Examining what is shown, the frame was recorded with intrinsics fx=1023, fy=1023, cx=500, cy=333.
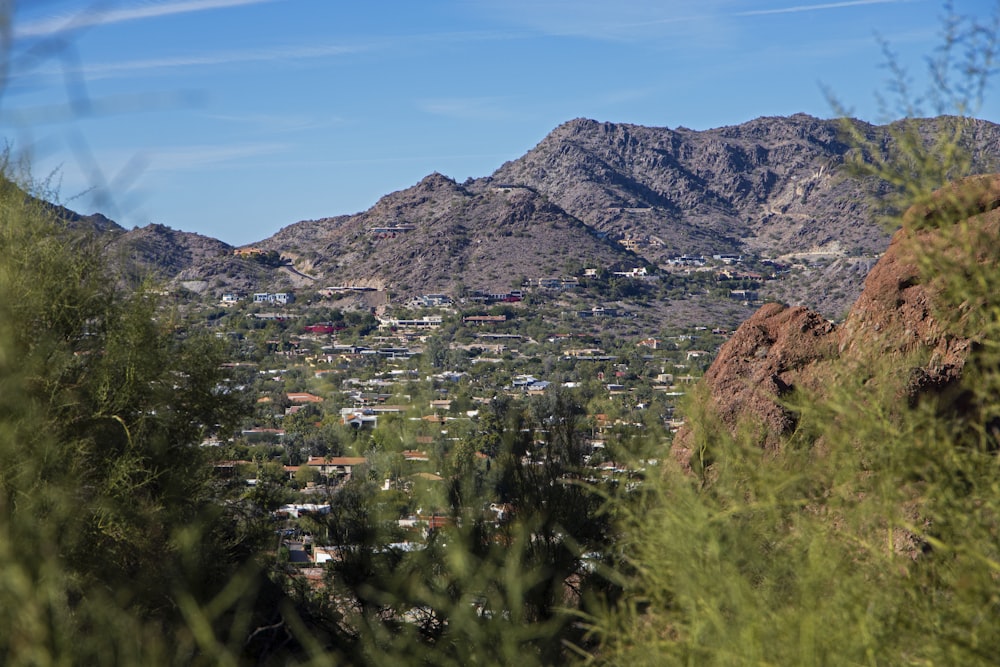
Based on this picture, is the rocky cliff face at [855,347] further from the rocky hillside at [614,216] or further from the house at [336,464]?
the rocky hillside at [614,216]

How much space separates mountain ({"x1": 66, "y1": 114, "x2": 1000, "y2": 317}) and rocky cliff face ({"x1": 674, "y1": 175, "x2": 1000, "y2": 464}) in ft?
123

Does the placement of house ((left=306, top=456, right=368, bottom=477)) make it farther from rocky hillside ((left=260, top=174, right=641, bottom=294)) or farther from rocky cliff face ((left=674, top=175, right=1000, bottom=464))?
rocky hillside ((left=260, top=174, right=641, bottom=294))

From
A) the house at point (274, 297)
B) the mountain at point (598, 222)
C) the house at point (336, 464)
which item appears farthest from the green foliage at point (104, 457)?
the house at point (274, 297)

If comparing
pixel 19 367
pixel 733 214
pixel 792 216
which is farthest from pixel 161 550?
pixel 733 214

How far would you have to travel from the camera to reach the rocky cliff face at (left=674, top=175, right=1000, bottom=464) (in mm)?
6629

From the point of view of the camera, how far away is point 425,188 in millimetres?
100188

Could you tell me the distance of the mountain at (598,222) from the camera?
7812 cm

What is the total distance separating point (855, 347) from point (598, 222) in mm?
93753

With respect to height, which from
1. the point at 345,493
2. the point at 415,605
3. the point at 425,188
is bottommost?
the point at 415,605

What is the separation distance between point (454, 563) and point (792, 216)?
333ft

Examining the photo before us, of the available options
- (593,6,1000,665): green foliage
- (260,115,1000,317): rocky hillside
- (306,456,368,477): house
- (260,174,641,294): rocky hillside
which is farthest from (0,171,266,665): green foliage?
(260,174,641,294): rocky hillside

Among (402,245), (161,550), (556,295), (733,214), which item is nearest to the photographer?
(161,550)

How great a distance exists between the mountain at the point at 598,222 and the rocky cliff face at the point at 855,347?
37524mm

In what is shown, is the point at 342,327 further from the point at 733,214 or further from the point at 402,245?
the point at 733,214
